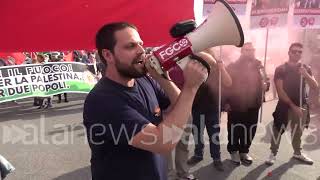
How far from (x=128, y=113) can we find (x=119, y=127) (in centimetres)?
7

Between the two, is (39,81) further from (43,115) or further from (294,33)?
(294,33)

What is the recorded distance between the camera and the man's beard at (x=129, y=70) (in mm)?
1882

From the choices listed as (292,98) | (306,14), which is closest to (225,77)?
(292,98)

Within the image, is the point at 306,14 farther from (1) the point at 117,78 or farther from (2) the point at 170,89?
(1) the point at 117,78

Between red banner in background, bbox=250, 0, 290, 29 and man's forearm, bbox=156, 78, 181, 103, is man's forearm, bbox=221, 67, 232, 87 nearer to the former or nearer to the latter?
red banner in background, bbox=250, 0, 290, 29

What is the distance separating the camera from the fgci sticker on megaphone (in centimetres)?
178

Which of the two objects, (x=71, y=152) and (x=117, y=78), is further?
(x=71, y=152)

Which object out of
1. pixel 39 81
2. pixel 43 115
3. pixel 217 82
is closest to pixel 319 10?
pixel 217 82

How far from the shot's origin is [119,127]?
1.85 m

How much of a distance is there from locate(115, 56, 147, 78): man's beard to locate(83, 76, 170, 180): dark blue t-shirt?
0.30 feet

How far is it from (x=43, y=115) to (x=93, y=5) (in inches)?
294

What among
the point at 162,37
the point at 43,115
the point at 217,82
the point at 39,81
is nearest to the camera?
the point at 162,37

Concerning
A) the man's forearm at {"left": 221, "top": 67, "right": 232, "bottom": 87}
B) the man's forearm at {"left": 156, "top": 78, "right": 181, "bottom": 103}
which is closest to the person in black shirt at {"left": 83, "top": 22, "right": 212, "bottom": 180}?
the man's forearm at {"left": 156, "top": 78, "right": 181, "bottom": 103}

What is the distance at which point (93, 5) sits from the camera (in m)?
2.12
